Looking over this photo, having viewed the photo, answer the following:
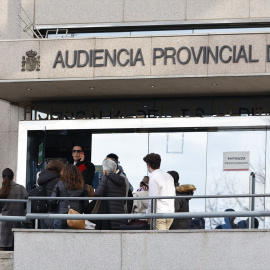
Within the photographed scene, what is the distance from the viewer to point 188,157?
1930 centimetres

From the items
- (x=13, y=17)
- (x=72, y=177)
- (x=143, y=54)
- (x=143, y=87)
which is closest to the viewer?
(x=72, y=177)

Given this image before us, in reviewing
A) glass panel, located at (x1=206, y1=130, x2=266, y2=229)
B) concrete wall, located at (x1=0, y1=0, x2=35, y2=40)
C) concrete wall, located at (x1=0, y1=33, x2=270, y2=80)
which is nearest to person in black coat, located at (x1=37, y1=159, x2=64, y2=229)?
concrete wall, located at (x1=0, y1=33, x2=270, y2=80)

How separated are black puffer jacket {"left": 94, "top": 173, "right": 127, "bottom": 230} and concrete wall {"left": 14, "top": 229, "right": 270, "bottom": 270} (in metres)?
0.24

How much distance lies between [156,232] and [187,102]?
7.06 m

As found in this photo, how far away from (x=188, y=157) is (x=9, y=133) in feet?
13.9

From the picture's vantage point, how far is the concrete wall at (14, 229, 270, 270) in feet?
41.2

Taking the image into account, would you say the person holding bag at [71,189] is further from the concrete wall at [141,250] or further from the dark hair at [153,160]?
the dark hair at [153,160]

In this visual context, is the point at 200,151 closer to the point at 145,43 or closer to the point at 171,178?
the point at 145,43

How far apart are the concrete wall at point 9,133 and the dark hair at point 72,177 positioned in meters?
7.70

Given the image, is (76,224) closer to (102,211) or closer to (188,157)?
(102,211)

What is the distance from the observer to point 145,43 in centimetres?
1759

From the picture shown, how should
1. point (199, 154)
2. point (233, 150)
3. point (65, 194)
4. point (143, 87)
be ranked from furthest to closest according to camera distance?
point (199, 154)
point (233, 150)
point (143, 87)
point (65, 194)

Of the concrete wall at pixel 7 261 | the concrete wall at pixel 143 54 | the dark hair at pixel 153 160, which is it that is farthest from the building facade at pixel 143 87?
the concrete wall at pixel 7 261

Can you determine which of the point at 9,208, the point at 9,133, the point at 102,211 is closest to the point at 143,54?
the point at 9,133
